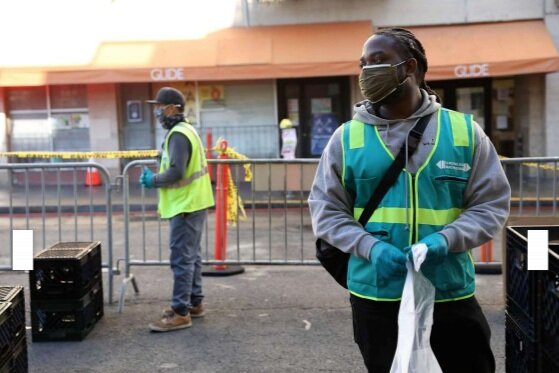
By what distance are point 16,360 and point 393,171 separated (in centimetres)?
214

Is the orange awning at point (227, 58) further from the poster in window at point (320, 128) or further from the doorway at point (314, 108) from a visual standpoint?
the poster in window at point (320, 128)

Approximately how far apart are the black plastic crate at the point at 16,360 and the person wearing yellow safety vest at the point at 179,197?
75.6 inches

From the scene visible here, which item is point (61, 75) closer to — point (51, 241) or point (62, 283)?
point (51, 241)

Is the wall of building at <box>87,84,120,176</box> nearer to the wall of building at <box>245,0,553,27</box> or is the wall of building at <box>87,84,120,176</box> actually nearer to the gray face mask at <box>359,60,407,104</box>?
the wall of building at <box>245,0,553,27</box>

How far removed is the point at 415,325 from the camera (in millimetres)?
2539

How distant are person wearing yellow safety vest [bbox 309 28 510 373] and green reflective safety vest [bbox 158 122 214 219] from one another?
9.43 ft

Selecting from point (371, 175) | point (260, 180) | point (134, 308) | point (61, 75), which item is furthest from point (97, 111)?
point (371, 175)

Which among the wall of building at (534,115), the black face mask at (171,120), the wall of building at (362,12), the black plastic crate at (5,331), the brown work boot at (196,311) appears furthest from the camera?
the wall of building at (362,12)

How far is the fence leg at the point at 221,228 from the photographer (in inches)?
294

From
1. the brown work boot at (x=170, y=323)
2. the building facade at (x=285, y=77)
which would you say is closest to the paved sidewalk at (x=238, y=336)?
the brown work boot at (x=170, y=323)

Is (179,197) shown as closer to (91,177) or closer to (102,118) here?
(91,177)

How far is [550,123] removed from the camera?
16828mm

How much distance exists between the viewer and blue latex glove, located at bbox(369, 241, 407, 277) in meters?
2.54

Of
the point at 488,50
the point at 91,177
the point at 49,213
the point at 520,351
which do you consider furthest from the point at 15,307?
the point at 488,50
